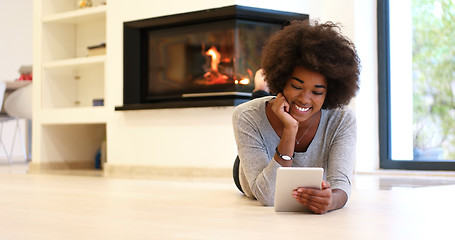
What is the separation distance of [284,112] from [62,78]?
4.28 m

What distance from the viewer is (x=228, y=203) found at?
8.37 ft

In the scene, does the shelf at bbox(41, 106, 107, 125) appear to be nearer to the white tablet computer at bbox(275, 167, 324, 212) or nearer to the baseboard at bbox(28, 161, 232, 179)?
the baseboard at bbox(28, 161, 232, 179)

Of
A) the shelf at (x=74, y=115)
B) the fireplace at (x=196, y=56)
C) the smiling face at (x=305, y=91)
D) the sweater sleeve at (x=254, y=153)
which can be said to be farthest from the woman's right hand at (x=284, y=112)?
the shelf at (x=74, y=115)

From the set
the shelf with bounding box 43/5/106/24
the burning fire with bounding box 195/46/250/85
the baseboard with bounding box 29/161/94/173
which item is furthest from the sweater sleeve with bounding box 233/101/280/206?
the baseboard with bounding box 29/161/94/173

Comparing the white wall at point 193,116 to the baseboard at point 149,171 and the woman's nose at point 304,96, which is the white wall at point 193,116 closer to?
the baseboard at point 149,171

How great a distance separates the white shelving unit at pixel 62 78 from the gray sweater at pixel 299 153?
11.9 ft

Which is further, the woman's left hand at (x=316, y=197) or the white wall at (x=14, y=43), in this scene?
the white wall at (x=14, y=43)

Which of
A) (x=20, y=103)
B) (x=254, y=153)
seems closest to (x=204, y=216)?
(x=254, y=153)

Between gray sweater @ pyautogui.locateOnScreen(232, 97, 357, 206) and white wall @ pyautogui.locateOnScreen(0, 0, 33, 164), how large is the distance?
6628mm

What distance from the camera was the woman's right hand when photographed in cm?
208

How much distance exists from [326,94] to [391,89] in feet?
10.4

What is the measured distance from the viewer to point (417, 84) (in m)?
5.07

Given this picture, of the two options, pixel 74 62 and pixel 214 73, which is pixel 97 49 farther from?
pixel 214 73

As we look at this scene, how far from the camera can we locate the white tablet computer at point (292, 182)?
6.45ft
